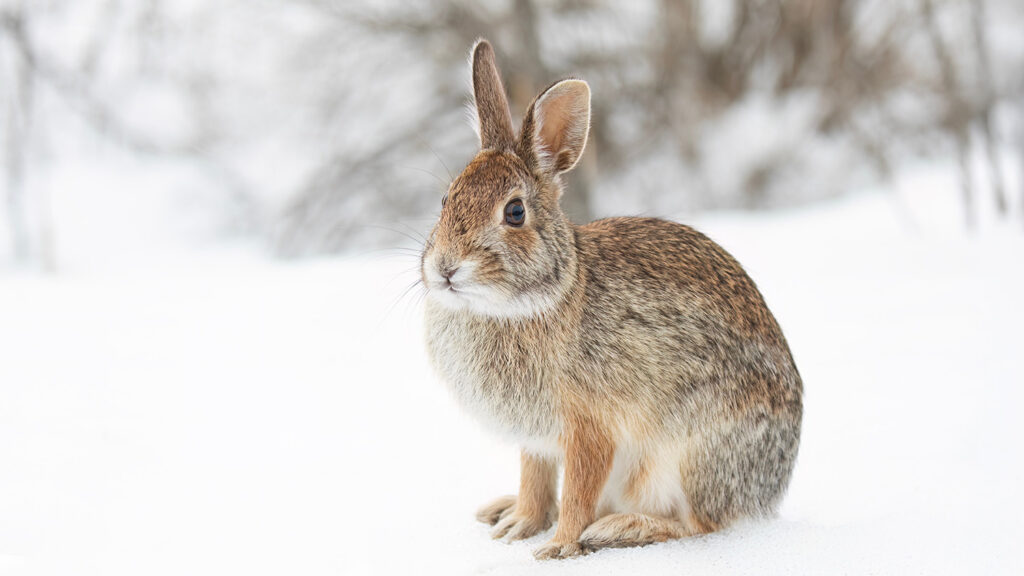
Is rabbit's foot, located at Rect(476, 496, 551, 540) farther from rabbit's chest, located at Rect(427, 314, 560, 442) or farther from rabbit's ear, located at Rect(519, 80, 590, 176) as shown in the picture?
rabbit's ear, located at Rect(519, 80, 590, 176)

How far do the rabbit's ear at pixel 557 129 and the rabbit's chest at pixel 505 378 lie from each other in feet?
1.34

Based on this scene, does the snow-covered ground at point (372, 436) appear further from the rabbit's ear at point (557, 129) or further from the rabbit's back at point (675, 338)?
the rabbit's ear at point (557, 129)

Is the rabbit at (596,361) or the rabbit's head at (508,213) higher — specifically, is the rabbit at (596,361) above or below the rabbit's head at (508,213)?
below

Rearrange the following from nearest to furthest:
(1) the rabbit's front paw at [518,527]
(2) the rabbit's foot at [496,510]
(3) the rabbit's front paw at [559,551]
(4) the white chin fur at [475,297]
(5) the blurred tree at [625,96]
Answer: (4) the white chin fur at [475,297]
(3) the rabbit's front paw at [559,551]
(1) the rabbit's front paw at [518,527]
(2) the rabbit's foot at [496,510]
(5) the blurred tree at [625,96]

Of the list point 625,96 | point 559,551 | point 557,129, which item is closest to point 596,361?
point 559,551

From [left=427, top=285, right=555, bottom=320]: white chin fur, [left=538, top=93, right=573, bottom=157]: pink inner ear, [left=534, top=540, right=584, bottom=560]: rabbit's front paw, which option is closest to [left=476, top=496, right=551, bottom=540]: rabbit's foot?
[left=534, top=540, right=584, bottom=560]: rabbit's front paw

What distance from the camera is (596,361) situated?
215 centimetres

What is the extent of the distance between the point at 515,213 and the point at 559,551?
30.2 inches

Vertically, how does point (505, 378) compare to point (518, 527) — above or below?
above

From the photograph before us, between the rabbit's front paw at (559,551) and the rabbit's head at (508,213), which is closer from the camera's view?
the rabbit's head at (508,213)

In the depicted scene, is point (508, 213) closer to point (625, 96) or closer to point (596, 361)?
point (596, 361)

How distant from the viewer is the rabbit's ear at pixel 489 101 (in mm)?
2150

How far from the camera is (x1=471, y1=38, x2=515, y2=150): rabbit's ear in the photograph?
215cm

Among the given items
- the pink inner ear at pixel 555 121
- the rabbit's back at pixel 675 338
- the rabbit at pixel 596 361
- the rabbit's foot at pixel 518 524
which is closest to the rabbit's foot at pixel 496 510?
the rabbit's foot at pixel 518 524
